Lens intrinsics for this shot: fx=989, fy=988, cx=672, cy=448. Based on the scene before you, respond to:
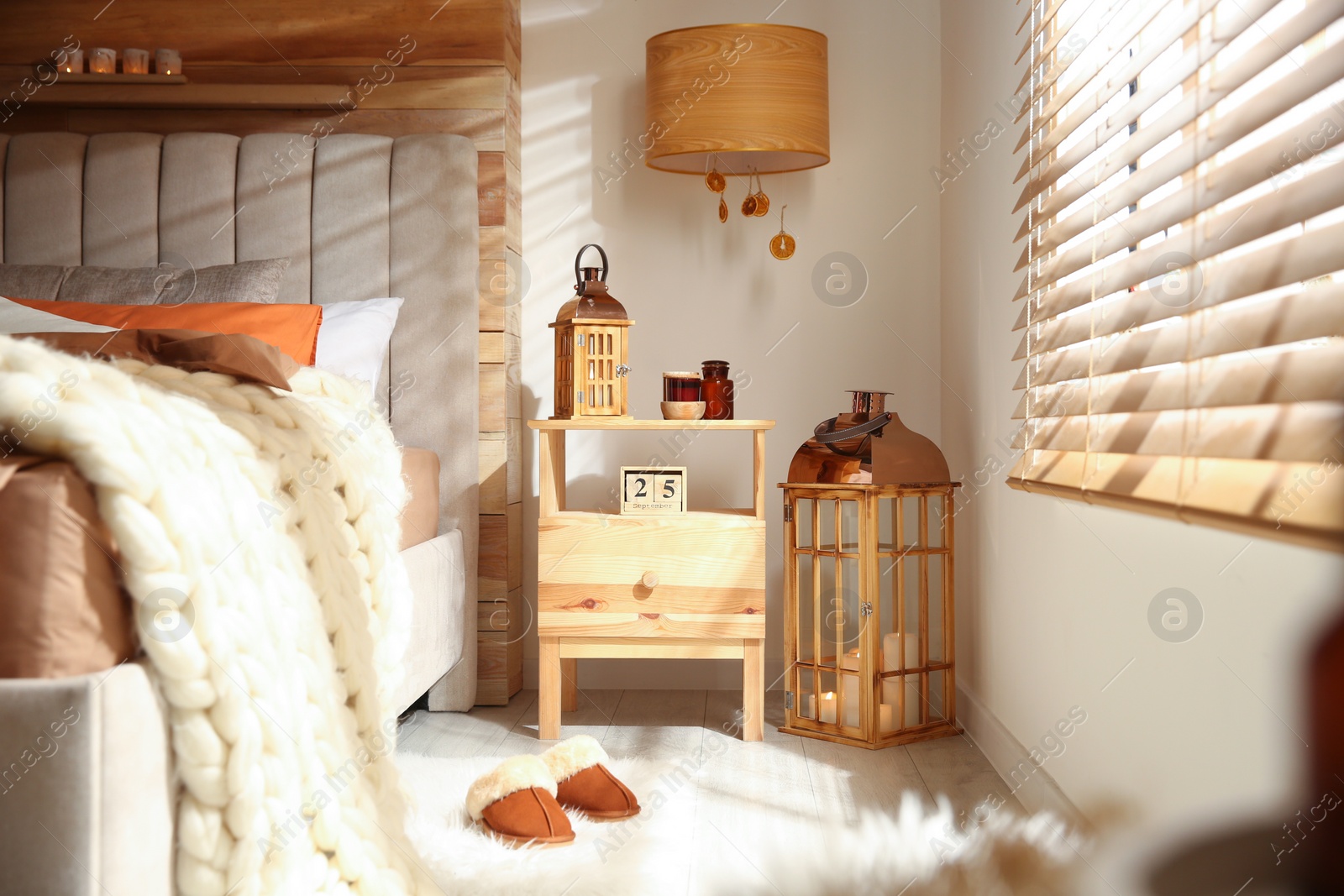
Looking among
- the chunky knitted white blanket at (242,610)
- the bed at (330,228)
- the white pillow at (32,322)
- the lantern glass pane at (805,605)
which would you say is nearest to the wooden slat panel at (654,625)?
the lantern glass pane at (805,605)

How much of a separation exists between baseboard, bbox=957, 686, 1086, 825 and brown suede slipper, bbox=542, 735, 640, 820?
0.67 m

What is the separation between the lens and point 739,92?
2.31 metres

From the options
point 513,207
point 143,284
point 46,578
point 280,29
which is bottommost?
point 46,578

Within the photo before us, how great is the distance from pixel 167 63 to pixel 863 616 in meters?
2.17

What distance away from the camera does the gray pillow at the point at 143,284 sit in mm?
2270

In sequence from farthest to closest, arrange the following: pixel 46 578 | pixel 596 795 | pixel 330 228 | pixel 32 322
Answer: pixel 330 228
pixel 32 322
pixel 596 795
pixel 46 578

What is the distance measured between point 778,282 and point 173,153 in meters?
1.59

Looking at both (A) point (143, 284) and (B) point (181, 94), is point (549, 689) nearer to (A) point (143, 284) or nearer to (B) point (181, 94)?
(A) point (143, 284)

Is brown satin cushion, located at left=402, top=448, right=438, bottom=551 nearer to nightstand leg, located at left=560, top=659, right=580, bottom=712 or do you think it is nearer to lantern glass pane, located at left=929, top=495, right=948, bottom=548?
nightstand leg, located at left=560, top=659, right=580, bottom=712

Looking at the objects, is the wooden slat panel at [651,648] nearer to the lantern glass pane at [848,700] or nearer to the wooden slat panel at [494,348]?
the lantern glass pane at [848,700]

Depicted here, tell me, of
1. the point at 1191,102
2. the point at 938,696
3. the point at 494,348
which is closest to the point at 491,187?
the point at 494,348

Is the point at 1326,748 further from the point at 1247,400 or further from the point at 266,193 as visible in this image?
the point at 266,193

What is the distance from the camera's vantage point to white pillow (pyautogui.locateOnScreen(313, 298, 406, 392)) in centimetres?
222

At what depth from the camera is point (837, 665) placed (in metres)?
2.11
